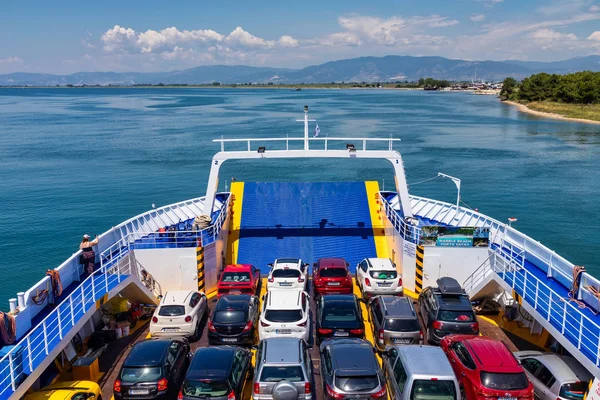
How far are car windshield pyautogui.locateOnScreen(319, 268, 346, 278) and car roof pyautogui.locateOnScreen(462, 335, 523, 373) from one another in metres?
5.08

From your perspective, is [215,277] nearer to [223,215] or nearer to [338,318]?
[223,215]

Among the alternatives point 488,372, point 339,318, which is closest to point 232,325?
point 339,318

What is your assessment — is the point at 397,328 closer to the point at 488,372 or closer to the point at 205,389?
the point at 488,372

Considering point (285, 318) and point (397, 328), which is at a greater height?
point (285, 318)

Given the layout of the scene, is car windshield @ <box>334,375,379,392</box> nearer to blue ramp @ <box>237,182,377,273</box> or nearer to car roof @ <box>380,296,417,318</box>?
car roof @ <box>380,296,417,318</box>

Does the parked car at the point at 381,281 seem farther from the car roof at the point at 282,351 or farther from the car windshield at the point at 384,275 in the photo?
the car roof at the point at 282,351

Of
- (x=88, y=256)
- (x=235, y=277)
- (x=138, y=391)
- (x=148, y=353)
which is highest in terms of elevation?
(x=88, y=256)

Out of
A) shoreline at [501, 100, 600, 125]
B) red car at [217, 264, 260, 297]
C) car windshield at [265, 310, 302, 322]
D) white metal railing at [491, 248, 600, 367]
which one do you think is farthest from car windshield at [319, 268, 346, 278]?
shoreline at [501, 100, 600, 125]

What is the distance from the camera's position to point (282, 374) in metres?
8.85

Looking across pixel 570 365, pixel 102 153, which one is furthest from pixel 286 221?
pixel 102 153

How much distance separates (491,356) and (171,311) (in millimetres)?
7573

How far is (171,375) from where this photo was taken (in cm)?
950

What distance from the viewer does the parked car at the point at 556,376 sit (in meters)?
8.96

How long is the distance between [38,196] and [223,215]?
93.6ft
